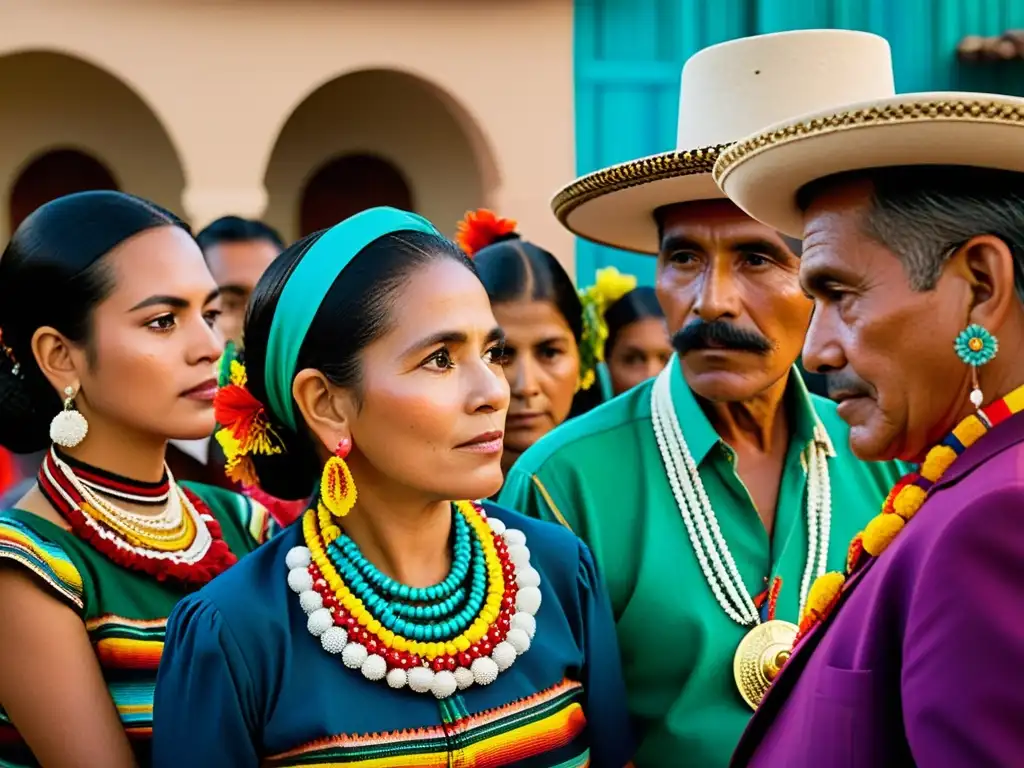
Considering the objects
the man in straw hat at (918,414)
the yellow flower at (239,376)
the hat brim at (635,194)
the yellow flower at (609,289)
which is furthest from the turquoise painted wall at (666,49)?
the man in straw hat at (918,414)

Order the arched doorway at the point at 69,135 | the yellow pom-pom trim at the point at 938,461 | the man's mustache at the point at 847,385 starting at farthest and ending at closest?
1. the arched doorway at the point at 69,135
2. the man's mustache at the point at 847,385
3. the yellow pom-pom trim at the point at 938,461

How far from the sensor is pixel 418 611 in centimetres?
235

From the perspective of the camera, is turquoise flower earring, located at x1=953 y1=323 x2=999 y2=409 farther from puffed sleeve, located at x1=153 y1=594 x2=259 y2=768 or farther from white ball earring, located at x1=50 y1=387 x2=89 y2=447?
white ball earring, located at x1=50 y1=387 x2=89 y2=447

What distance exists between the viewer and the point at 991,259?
6.02ft

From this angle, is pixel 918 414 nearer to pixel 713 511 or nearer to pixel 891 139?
pixel 891 139

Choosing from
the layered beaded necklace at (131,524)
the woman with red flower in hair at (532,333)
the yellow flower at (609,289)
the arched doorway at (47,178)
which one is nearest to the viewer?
the layered beaded necklace at (131,524)

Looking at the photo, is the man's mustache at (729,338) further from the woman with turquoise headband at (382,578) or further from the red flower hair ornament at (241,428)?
the red flower hair ornament at (241,428)

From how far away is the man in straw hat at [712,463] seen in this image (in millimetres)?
2746

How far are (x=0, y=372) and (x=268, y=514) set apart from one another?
2.43 ft

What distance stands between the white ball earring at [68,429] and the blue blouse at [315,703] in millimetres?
609

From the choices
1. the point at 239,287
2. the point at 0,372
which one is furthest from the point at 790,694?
the point at 239,287

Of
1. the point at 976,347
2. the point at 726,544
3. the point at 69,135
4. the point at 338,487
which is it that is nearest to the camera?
the point at 976,347

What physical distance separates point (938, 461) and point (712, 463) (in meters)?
1.14

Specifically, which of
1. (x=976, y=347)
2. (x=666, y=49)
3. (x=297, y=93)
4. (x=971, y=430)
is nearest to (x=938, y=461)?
(x=971, y=430)
